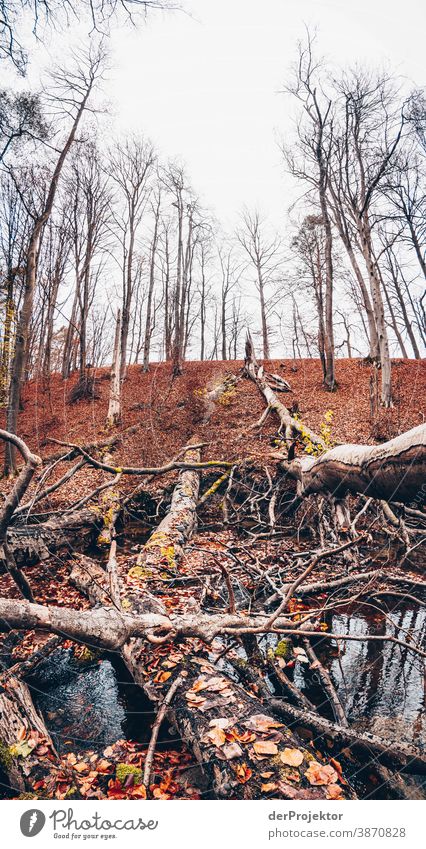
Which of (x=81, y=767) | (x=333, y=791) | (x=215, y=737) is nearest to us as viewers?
(x=333, y=791)

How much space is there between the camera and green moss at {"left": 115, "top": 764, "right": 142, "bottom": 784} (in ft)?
6.96

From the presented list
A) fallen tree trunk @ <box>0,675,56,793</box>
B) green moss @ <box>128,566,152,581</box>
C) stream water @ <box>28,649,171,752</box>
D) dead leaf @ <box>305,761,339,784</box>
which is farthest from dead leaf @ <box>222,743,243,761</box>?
green moss @ <box>128,566,152,581</box>

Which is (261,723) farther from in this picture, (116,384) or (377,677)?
(116,384)

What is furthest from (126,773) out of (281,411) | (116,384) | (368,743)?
(116,384)

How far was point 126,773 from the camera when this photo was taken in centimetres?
215

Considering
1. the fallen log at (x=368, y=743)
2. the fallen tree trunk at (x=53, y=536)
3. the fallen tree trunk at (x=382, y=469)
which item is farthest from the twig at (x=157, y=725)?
the fallen tree trunk at (x=53, y=536)

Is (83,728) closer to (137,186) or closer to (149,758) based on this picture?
(149,758)

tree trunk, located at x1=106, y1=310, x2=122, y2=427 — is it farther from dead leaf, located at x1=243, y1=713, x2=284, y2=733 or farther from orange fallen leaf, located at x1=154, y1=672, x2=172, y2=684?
dead leaf, located at x1=243, y1=713, x2=284, y2=733

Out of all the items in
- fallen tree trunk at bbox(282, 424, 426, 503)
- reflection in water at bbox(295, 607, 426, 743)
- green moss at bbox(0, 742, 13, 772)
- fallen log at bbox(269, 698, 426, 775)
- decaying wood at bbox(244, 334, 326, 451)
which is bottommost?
reflection in water at bbox(295, 607, 426, 743)

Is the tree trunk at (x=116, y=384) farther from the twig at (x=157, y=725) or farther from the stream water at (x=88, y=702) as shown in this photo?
the twig at (x=157, y=725)

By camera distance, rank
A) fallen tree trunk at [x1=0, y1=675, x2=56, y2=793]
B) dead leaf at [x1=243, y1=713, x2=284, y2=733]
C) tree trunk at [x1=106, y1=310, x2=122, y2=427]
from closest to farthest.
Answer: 1. dead leaf at [x1=243, y1=713, x2=284, y2=733]
2. fallen tree trunk at [x1=0, y1=675, x2=56, y2=793]
3. tree trunk at [x1=106, y1=310, x2=122, y2=427]

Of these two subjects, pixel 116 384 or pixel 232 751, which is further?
pixel 116 384

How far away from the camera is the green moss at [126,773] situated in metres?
2.12

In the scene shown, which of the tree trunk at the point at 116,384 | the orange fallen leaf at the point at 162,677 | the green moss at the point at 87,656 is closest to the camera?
the orange fallen leaf at the point at 162,677
